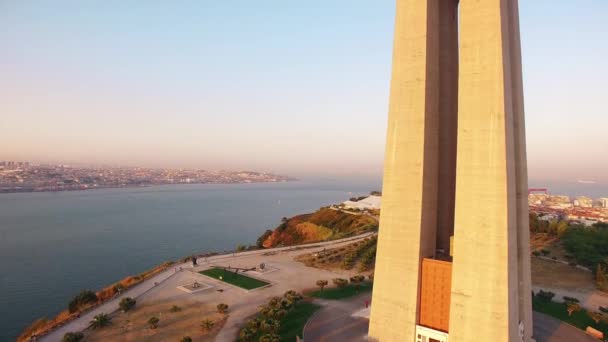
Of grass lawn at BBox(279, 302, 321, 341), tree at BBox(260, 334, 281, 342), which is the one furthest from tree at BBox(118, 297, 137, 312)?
tree at BBox(260, 334, 281, 342)

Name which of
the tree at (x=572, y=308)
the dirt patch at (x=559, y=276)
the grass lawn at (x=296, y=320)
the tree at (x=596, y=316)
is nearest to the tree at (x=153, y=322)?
the grass lawn at (x=296, y=320)

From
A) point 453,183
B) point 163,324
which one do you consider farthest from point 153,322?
point 453,183

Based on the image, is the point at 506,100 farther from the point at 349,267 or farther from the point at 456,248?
the point at 349,267

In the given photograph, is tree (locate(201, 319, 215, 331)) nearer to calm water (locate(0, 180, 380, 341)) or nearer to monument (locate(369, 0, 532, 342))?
monument (locate(369, 0, 532, 342))

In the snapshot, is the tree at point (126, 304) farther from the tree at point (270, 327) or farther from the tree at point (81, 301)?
the tree at point (270, 327)

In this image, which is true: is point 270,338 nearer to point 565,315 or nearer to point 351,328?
point 351,328
